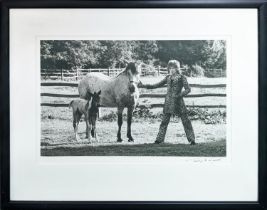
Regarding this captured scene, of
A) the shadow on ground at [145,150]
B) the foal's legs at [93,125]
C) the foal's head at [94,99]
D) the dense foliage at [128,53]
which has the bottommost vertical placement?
the shadow on ground at [145,150]

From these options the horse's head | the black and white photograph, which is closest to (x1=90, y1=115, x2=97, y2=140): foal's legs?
the black and white photograph

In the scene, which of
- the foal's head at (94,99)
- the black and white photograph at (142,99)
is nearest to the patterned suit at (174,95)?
the black and white photograph at (142,99)

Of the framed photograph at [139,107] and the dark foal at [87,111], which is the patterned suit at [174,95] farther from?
the dark foal at [87,111]

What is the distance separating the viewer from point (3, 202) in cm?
95

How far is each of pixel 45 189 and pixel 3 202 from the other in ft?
0.32

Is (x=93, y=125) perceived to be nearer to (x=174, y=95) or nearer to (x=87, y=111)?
(x=87, y=111)

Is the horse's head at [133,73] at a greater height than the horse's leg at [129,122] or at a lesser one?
greater

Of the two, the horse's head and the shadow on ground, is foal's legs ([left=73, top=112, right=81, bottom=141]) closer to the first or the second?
the shadow on ground

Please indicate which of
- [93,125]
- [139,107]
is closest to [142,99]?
[139,107]

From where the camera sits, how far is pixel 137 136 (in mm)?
957

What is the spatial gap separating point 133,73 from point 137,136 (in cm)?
14

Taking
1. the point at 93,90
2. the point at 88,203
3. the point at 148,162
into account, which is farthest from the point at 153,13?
the point at 88,203

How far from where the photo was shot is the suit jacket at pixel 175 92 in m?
0.96

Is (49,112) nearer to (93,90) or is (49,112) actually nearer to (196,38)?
(93,90)
